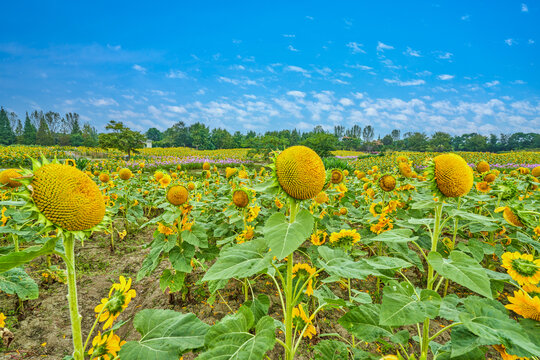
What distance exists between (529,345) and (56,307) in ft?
13.3

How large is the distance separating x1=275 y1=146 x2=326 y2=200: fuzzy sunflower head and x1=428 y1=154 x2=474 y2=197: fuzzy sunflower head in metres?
0.74

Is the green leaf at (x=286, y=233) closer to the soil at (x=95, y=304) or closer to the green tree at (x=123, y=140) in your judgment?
the soil at (x=95, y=304)

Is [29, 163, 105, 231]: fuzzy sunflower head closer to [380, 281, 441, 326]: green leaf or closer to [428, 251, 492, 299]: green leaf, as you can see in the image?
[380, 281, 441, 326]: green leaf

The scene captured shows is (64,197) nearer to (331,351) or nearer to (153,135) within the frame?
(331,351)

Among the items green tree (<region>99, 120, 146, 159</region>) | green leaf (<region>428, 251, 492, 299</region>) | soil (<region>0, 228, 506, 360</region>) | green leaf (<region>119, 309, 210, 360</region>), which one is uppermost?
green tree (<region>99, 120, 146, 159</region>)

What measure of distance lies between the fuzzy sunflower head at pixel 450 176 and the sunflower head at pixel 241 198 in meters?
1.60

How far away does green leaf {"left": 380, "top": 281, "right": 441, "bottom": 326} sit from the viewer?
3.50 feet

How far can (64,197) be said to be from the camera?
3.09 ft

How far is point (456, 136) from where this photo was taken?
73.1m

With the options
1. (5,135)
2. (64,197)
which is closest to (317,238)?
(64,197)

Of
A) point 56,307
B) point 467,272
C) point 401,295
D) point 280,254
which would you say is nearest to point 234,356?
point 280,254

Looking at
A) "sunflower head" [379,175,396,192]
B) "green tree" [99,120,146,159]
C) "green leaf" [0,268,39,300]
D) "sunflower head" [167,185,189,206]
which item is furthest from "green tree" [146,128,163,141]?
"green leaf" [0,268,39,300]

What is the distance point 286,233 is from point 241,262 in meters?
0.29

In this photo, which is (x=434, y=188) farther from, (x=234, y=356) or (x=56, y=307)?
(x=56, y=307)
